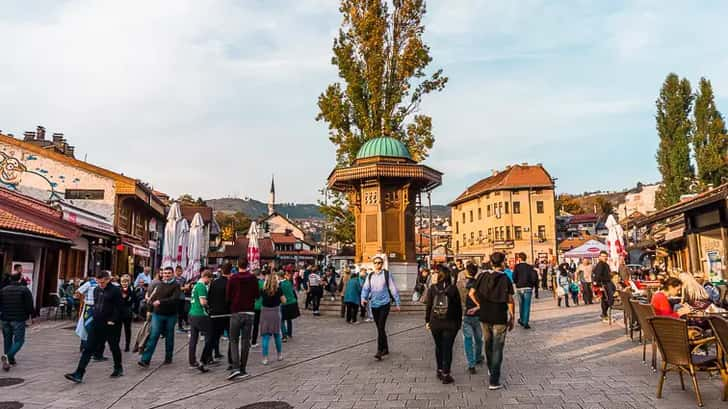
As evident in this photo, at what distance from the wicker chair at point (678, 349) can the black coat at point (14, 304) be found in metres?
9.83

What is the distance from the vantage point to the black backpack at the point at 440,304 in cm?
741

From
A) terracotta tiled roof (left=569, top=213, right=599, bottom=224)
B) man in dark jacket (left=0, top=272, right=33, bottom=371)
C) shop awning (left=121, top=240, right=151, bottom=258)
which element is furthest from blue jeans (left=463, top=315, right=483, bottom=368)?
terracotta tiled roof (left=569, top=213, right=599, bottom=224)

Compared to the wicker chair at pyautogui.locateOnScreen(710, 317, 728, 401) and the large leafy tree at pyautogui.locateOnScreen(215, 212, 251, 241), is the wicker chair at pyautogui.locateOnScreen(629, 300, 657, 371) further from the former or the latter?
the large leafy tree at pyautogui.locateOnScreen(215, 212, 251, 241)

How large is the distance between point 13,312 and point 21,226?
909cm

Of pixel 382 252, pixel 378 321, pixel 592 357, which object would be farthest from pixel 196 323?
pixel 382 252

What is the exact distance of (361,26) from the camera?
25.2 metres

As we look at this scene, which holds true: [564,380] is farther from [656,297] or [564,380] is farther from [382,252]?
[382,252]

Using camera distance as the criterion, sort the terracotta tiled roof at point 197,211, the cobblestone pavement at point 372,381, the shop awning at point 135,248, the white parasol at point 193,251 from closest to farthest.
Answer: the cobblestone pavement at point 372,381 < the white parasol at point 193,251 < the shop awning at point 135,248 < the terracotta tiled roof at point 197,211

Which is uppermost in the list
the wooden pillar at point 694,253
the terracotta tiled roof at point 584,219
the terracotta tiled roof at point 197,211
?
the terracotta tiled roof at point 584,219

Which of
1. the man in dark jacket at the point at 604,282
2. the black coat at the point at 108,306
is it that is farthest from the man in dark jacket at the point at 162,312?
the man in dark jacket at the point at 604,282

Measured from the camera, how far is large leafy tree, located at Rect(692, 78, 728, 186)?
98.7ft

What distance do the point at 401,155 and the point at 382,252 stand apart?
407 cm

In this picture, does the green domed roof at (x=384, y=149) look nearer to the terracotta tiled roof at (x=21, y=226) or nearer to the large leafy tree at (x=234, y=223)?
the terracotta tiled roof at (x=21, y=226)

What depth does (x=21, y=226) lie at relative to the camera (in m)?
16.4
